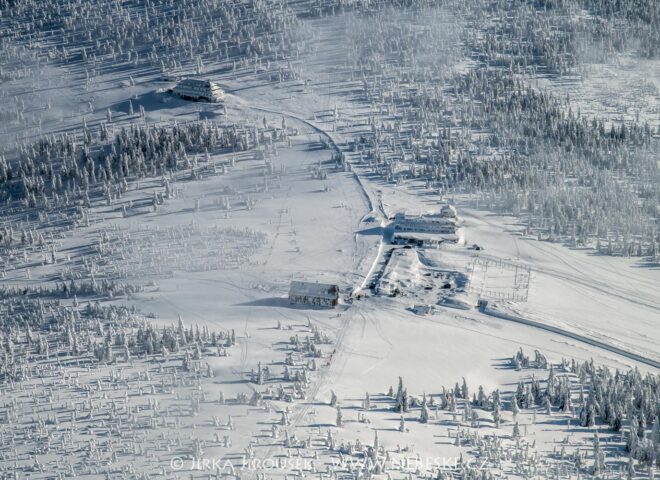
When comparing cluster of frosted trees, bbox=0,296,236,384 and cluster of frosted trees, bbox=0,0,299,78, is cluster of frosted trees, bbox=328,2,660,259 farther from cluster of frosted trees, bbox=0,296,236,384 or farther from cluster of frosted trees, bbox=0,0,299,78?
cluster of frosted trees, bbox=0,296,236,384

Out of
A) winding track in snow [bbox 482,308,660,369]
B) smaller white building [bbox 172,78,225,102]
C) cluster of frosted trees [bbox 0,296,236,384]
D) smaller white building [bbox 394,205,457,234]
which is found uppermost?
smaller white building [bbox 172,78,225,102]

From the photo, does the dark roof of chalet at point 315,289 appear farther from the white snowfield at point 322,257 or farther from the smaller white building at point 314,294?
the white snowfield at point 322,257

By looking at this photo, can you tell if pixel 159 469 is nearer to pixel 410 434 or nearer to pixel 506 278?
pixel 410 434

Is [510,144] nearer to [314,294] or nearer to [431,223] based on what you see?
[431,223]

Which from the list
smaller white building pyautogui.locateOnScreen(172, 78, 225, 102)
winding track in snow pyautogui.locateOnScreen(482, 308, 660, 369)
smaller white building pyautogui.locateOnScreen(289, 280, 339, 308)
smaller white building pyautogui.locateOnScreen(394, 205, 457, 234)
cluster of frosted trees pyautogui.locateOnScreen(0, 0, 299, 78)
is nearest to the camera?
winding track in snow pyautogui.locateOnScreen(482, 308, 660, 369)

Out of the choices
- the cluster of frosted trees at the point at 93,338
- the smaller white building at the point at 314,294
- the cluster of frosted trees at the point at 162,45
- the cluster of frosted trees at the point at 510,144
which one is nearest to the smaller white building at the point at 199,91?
the cluster of frosted trees at the point at 162,45

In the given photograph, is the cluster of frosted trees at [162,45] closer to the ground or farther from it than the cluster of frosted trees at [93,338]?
farther from it

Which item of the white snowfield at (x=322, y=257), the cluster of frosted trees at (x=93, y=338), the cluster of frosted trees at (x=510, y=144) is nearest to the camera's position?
the white snowfield at (x=322, y=257)

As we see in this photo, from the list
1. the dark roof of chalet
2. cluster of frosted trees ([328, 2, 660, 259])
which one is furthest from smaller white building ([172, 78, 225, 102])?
the dark roof of chalet
